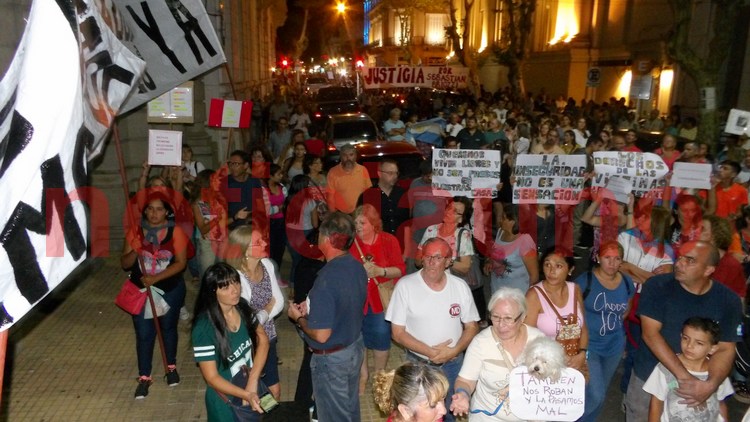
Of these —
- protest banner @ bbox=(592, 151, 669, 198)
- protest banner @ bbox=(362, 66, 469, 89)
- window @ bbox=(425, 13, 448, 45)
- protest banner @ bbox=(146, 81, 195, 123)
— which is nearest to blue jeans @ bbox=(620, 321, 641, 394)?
protest banner @ bbox=(592, 151, 669, 198)

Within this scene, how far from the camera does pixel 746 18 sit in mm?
18422

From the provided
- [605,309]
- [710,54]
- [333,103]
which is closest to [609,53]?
[333,103]

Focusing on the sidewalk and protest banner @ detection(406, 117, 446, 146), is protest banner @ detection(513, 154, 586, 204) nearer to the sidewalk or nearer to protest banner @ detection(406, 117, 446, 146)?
the sidewalk

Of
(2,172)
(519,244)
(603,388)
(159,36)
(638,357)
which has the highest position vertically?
(159,36)

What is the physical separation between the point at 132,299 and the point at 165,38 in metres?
2.45

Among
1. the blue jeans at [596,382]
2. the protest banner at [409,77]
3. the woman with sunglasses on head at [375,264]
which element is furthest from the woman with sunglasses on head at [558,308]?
the protest banner at [409,77]

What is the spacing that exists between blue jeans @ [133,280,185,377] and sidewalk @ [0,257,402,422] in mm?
337

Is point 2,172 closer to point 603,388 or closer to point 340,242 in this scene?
point 340,242

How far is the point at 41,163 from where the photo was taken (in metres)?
2.45

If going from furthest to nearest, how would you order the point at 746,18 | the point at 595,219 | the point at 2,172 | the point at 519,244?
the point at 746,18 < the point at 595,219 < the point at 519,244 < the point at 2,172

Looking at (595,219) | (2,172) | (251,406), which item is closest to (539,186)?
(595,219)

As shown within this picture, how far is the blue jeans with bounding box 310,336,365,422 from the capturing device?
416 cm

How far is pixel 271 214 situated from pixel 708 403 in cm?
544

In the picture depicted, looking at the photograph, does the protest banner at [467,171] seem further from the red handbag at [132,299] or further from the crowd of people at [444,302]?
the red handbag at [132,299]
